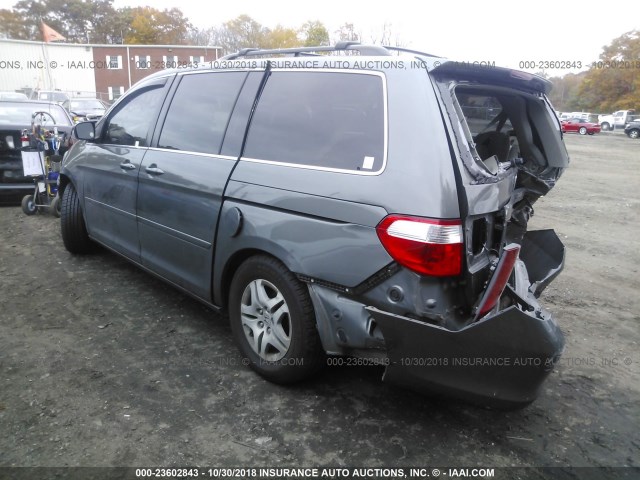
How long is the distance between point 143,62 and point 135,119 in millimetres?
53649

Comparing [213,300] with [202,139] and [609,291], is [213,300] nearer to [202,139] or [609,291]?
[202,139]

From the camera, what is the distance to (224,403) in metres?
2.79

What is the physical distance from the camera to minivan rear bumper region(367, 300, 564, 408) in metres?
2.11

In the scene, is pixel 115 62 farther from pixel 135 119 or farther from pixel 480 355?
pixel 480 355

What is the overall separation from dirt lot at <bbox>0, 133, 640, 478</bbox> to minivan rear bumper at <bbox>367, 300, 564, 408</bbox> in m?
0.40

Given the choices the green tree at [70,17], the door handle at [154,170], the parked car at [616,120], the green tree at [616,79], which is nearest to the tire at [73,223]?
the door handle at [154,170]

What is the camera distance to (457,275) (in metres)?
2.27

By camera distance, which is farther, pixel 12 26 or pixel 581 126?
pixel 12 26

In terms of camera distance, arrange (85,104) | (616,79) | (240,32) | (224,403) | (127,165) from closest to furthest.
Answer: (224,403)
(127,165)
(85,104)
(616,79)
(240,32)

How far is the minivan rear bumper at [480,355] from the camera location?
211 cm

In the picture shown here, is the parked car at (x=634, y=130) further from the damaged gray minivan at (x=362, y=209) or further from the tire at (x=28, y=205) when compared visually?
the tire at (x=28, y=205)

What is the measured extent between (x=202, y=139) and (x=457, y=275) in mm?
1970

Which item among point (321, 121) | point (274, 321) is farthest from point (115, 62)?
point (274, 321)

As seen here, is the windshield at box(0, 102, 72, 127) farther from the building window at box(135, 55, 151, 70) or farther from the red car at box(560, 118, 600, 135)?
the building window at box(135, 55, 151, 70)
